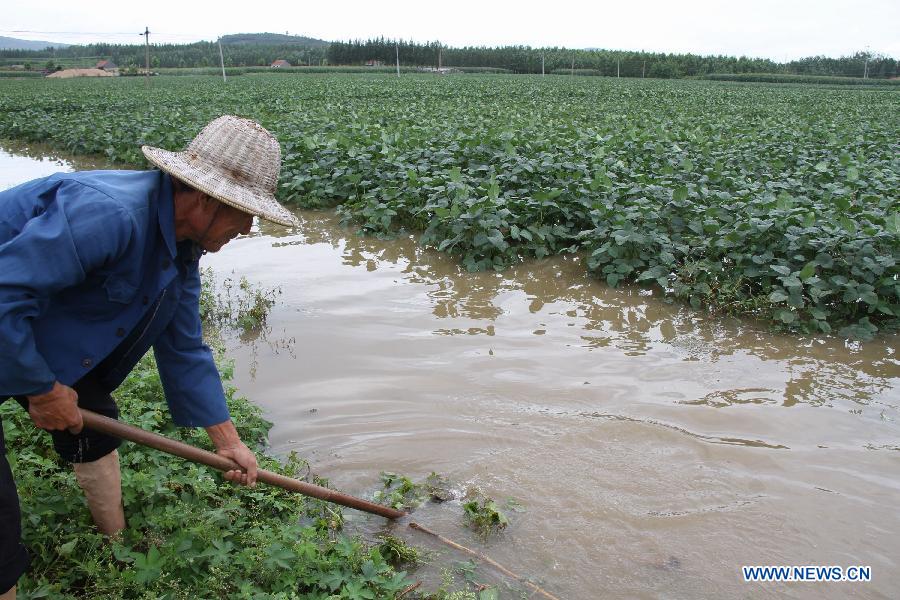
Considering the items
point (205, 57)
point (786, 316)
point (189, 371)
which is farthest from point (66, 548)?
point (205, 57)

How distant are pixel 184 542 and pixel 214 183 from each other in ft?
4.25

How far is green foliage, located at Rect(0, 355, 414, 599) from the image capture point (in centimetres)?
229

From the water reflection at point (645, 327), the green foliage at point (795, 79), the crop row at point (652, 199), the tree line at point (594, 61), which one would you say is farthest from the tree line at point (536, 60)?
the water reflection at point (645, 327)

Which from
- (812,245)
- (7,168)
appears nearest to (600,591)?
(812,245)

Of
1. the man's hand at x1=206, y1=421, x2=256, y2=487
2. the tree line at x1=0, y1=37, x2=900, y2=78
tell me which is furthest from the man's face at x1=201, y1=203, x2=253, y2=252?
the tree line at x1=0, y1=37, x2=900, y2=78

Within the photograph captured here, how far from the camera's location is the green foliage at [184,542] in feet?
7.53

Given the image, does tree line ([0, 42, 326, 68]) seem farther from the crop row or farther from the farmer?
the farmer

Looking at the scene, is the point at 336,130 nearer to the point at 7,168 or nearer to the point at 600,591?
the point at 7,168

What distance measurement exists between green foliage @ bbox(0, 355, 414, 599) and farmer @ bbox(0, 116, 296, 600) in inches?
12.5

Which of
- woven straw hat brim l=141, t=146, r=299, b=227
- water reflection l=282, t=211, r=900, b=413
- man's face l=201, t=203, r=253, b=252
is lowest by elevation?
water reflection l=282, t=211, r=900, b=413

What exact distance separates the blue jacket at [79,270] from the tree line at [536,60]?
55247mm

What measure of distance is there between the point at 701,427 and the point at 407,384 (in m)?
1.71

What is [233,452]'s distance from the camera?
238cm

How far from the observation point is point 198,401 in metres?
2.34
